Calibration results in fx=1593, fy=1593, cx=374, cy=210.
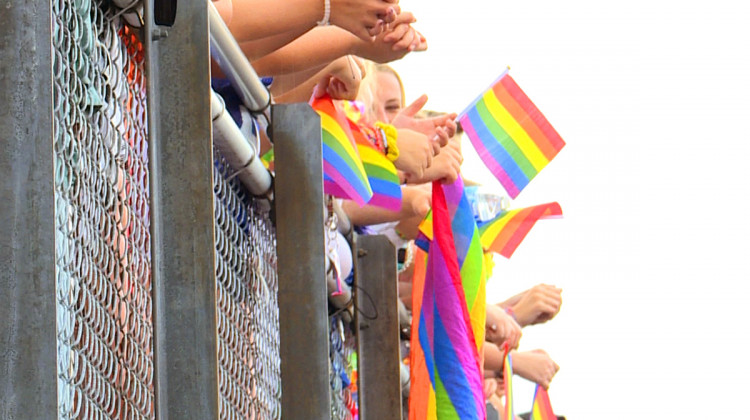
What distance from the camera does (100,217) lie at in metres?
1.64

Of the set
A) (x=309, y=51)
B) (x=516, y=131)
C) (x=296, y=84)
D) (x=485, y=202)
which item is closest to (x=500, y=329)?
(x=485, y=202)

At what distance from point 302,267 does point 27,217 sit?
1.10m

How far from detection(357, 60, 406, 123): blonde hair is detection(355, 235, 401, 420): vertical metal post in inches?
28.4

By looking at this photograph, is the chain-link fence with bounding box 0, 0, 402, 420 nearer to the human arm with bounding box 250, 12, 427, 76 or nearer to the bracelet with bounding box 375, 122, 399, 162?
the human arm with bounding box 250, 12, 427, 76

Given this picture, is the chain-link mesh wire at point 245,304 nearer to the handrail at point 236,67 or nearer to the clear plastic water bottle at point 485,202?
the handrail at point 236,67

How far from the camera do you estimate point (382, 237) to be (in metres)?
3.44

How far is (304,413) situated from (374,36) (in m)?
0.62

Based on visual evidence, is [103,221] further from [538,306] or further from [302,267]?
[538,306]

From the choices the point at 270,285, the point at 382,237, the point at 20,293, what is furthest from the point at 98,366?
the point at 382,237

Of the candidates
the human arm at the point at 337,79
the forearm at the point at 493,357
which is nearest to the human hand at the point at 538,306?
the forearm at the point at 493,357

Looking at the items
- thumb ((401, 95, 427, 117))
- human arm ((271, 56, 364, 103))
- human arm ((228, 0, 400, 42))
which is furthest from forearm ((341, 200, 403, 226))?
human arm ((228, 0, 400, 42))

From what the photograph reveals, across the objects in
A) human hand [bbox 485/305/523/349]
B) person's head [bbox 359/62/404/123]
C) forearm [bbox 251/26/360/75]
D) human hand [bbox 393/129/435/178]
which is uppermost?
person's head [bbox 359/62/404/123]

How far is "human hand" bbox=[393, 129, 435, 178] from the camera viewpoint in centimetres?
331

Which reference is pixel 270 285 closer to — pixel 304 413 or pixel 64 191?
pixel 304 413
